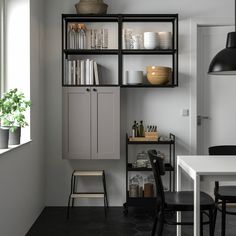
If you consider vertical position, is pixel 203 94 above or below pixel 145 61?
below

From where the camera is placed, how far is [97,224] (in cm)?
408

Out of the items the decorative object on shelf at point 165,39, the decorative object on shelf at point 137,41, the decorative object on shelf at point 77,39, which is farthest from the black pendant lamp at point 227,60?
the decorative object on shelf at point 77,39

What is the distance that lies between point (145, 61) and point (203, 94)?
82cm

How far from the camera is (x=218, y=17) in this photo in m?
4.71

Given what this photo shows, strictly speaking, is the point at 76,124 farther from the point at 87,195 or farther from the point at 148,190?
the point at 148,190

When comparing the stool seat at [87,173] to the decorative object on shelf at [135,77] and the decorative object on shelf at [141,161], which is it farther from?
the decorative object on shelf at [135,77]

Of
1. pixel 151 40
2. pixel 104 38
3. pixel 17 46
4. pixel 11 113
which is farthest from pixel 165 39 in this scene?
pixel 11 113

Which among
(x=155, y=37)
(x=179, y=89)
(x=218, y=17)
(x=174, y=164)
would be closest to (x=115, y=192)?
(x=174, y=164)

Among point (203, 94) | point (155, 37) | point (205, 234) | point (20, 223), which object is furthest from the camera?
point (203, 94)

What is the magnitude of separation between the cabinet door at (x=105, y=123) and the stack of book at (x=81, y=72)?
0.13 meters

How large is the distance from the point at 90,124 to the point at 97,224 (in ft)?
3.68

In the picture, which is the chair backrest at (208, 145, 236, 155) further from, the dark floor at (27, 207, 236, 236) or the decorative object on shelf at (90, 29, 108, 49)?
the decorative object on shelf at (90, 29, 108, 49)

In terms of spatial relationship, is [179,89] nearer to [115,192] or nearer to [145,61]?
[145,61]

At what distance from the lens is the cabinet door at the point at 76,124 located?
14.8 ft
